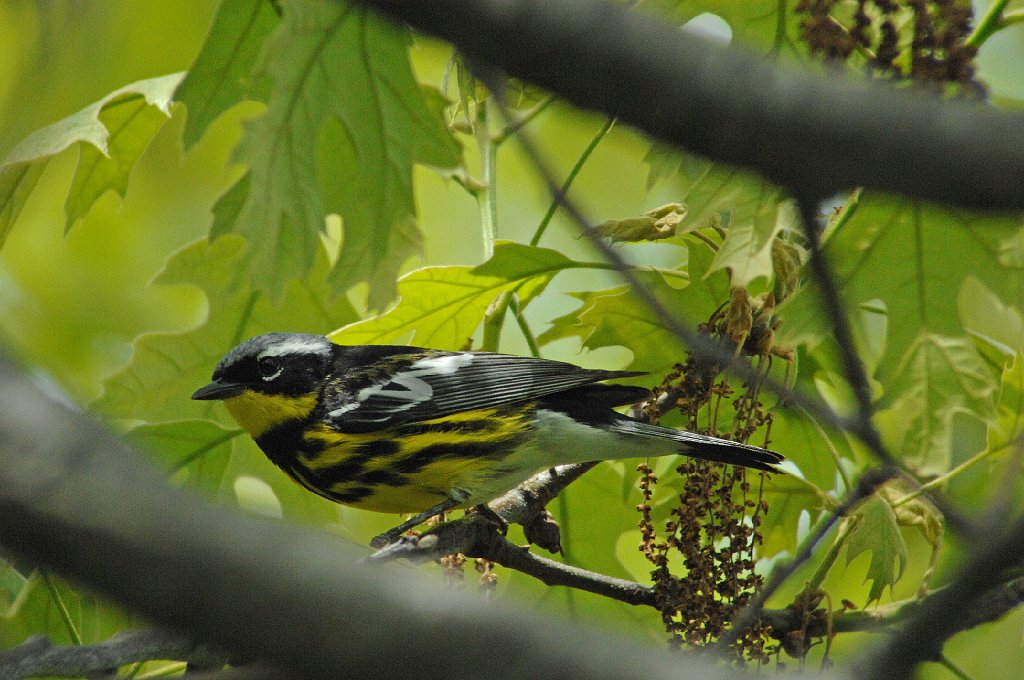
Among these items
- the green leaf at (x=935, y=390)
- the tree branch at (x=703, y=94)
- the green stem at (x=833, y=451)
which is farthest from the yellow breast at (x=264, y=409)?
the tree branch at (x=703, y=94)

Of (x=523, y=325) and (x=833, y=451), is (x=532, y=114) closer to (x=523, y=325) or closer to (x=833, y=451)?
(x=523, y=325)

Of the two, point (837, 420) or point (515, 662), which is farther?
point (837, 420)

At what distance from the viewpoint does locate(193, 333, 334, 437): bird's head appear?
3307 millimetres

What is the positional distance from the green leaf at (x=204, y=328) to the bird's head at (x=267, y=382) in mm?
92

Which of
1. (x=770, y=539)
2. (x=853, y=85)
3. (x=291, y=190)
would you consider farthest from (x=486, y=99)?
(x=853, y=85)

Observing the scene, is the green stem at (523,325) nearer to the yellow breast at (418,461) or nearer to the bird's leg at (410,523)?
the yellow breast at (418,461)

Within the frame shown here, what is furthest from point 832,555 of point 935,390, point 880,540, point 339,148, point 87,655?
point 87,655

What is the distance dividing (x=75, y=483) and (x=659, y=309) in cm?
91

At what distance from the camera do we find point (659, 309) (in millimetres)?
1516

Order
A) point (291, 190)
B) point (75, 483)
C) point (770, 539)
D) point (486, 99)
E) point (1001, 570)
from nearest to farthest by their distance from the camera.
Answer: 1. point (75, 483)
2. point (1001, 570)
3. point (291, 190)
4. point (486, 99)
5. point (770, 539)

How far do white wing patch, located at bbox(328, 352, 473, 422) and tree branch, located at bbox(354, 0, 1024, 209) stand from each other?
91.5 inches

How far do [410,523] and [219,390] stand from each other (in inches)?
30.3

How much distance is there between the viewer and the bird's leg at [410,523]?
285cm

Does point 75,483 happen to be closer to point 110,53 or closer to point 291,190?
point 291,190
